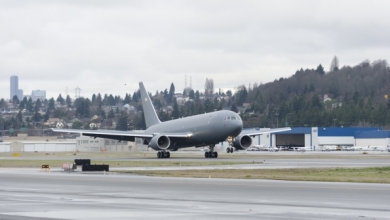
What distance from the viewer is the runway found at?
2164 cm

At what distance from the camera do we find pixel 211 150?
267 feet

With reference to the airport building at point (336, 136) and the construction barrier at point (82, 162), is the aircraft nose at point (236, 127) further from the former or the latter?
the airport building at point (336, 136)

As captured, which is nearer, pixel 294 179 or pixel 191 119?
pixel 294 179

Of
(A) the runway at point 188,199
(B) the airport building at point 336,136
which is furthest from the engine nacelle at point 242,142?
(B) the airport building at point 336,136

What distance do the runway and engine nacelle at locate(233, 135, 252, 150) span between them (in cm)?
4369

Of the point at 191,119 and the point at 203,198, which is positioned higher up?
the point at 191,119

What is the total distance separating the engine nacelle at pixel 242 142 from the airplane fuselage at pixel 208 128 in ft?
10.9

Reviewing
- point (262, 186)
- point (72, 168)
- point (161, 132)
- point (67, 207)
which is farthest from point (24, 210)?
point (161, 132)

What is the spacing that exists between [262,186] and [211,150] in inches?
1894

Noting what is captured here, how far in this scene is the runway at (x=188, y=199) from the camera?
21641 mm

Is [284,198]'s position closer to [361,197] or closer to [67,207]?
[361,197]

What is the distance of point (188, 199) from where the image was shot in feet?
87.2

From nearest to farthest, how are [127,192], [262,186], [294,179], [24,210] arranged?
[24,210] < [127,192] < [262,186] < [294,179]

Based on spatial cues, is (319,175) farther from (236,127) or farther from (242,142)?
(242,142)
